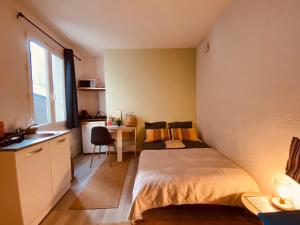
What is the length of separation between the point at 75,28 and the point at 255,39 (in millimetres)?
2723

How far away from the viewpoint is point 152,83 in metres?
3.96

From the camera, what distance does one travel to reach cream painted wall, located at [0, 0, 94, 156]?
189cm

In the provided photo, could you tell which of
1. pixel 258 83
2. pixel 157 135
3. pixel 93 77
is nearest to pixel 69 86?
pixel 93 77

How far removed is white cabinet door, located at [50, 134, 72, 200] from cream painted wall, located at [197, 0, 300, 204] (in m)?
2.34

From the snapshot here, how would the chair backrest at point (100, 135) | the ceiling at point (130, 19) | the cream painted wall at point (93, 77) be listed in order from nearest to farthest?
the ceiling at point (130, 19) → the chair backrest at point (100, 135) → the cream painted wall at point (93, 77)

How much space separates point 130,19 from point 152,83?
164 cm

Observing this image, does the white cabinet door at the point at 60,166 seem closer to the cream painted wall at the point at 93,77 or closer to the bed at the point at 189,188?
the bed at the point at 189,188

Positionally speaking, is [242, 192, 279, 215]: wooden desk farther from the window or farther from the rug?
the window

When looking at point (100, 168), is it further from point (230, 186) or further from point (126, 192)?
point (230, 186)

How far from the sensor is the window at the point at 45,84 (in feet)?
8.55

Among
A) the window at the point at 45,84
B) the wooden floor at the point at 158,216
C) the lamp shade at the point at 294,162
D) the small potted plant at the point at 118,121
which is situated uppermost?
the window at the point at 45,84

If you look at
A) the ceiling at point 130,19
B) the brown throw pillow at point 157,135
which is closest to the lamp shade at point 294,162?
A: the ceiling at point 130,19

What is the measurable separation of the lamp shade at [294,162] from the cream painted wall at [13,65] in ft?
9.27

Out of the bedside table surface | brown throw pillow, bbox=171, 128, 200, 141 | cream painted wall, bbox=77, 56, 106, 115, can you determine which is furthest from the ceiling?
the bedside table surface
